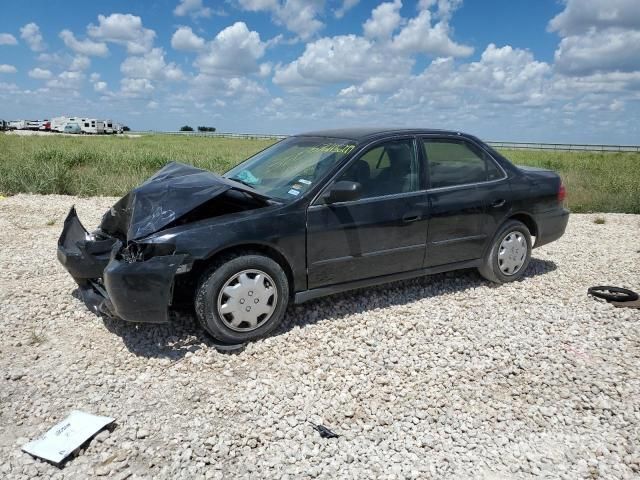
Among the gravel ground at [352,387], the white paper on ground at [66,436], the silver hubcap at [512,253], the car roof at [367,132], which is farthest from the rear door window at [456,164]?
the white paper on ground at [66,436]

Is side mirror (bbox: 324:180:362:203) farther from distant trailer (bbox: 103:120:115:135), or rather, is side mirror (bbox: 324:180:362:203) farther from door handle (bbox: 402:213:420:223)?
distant trailer (bbox: 103:120:115:135)

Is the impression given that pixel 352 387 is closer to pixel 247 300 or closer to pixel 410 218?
pixel 247 300

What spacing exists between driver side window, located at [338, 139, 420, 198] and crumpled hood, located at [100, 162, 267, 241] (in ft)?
3.14

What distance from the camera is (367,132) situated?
511 cm

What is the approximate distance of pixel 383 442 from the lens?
A: 316 centimetres

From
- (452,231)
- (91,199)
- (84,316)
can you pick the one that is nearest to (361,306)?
(452,231)

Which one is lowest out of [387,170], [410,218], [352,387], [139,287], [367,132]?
[352,387]

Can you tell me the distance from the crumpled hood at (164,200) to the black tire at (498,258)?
8.85 feet

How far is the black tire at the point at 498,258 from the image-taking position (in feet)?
18.4

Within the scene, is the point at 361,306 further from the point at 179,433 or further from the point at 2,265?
the point at 2,265

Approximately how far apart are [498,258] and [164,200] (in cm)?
361

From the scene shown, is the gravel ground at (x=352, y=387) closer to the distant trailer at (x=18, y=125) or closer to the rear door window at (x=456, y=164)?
the rear door window at (x=456, y=164)

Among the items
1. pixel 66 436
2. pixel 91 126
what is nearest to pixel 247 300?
pixel 66 436

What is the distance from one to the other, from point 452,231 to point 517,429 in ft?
7.66
